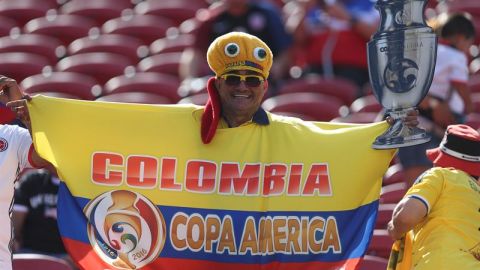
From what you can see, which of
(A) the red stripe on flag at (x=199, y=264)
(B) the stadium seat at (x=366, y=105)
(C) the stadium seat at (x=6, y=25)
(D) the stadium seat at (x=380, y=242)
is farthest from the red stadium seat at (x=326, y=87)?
(A) the red stripe on flag at (x=199, y=264)

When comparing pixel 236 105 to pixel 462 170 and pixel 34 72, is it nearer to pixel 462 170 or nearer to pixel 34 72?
pixel 462 170

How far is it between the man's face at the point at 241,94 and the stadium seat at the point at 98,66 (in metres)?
4.68

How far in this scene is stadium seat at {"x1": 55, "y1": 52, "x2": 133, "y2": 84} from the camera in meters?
10.3

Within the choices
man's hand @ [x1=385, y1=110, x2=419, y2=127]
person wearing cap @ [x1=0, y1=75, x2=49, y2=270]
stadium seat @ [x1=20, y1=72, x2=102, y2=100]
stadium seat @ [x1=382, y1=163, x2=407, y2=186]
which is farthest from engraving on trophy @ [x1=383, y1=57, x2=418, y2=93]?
stadium seat @ [x1=20, y1=72, x2=102, y2=100]

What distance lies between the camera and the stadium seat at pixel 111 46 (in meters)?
10.8

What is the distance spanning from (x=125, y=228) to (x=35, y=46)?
5475 mm

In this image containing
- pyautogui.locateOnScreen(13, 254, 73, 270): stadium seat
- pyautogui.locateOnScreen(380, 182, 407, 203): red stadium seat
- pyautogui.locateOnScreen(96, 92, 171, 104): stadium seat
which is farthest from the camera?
pyautogui.locateOnScreen(96, 92, 171, 104): stadium seat

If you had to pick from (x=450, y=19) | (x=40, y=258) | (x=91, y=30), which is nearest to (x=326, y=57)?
(x=450, y=19)

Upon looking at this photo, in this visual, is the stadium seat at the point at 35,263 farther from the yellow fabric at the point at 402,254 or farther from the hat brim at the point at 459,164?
the hat brim at the point at 459,164

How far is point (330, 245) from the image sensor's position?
5.66 m

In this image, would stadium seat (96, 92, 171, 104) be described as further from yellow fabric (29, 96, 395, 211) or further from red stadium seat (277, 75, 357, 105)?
yellow fabric (29, 96, 395, 211)

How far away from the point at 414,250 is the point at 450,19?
2792 mm

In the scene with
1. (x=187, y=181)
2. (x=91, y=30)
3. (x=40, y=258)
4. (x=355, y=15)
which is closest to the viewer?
(x=187, y=181)

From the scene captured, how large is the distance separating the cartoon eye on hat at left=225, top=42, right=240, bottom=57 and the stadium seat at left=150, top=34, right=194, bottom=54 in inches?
188
